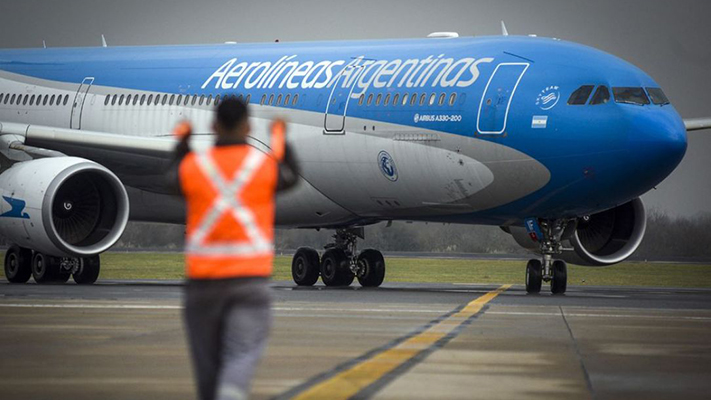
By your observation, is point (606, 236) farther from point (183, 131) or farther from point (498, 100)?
point (183, 131)

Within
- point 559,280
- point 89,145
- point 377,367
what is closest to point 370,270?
point 559,280

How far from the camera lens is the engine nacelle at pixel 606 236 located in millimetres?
22422

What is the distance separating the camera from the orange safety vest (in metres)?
6.44

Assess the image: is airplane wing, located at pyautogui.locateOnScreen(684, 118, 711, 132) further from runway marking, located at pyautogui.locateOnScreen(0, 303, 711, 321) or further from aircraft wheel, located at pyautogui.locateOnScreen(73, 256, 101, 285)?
aircraft wheel, located at pyautogui.locateOnScreen(73, 256, 101, 285)

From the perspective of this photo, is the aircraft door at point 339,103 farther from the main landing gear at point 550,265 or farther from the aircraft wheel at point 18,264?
the aircraft wheel at point 18,264

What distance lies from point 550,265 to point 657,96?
2909mm

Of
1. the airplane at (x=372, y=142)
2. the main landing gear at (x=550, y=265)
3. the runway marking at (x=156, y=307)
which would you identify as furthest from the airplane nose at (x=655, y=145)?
the runway marking at (x=156, y=307)

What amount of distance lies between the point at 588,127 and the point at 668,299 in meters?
2.79

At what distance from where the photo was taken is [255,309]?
6477 mm

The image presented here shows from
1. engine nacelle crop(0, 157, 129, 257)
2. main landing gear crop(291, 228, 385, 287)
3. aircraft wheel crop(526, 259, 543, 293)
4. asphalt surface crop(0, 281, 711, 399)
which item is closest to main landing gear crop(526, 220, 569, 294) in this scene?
aircraft wheel crop(526, 259, 543, 293)

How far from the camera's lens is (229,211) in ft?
21.2

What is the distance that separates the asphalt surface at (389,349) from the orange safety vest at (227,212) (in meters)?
2.43

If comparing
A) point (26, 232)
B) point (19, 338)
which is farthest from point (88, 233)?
point (19, 338)

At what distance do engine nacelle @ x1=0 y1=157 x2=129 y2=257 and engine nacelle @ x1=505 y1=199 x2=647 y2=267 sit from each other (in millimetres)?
6515
